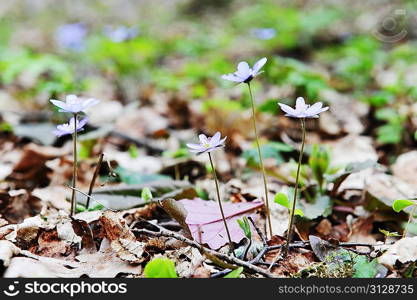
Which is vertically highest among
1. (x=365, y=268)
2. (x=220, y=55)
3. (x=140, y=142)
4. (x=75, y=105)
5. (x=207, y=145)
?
(x=220, y=55)

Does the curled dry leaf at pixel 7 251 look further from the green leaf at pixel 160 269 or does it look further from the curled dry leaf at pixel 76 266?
the green leaf at pixel 160 269

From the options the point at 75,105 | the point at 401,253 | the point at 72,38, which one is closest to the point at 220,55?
the point at 72,38

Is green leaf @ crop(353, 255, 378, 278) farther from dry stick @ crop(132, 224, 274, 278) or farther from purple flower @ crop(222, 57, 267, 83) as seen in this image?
purple flower @ crop(222, 57, 267, 83)

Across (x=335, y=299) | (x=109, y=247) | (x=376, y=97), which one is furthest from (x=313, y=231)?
(x=376, y=97)

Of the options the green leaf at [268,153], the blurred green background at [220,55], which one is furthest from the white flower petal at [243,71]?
the blurred green background at [220,55]

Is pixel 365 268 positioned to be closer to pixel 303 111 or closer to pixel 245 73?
pixel 303 111

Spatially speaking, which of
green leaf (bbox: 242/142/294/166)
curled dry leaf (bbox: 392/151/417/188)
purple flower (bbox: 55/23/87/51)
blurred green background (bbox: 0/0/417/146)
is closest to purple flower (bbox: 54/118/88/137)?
green leaf (bbox: 242/142/294/166)

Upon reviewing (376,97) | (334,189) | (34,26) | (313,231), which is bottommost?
(313,231)

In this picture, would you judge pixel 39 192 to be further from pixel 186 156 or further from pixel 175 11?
pixel 175 11
